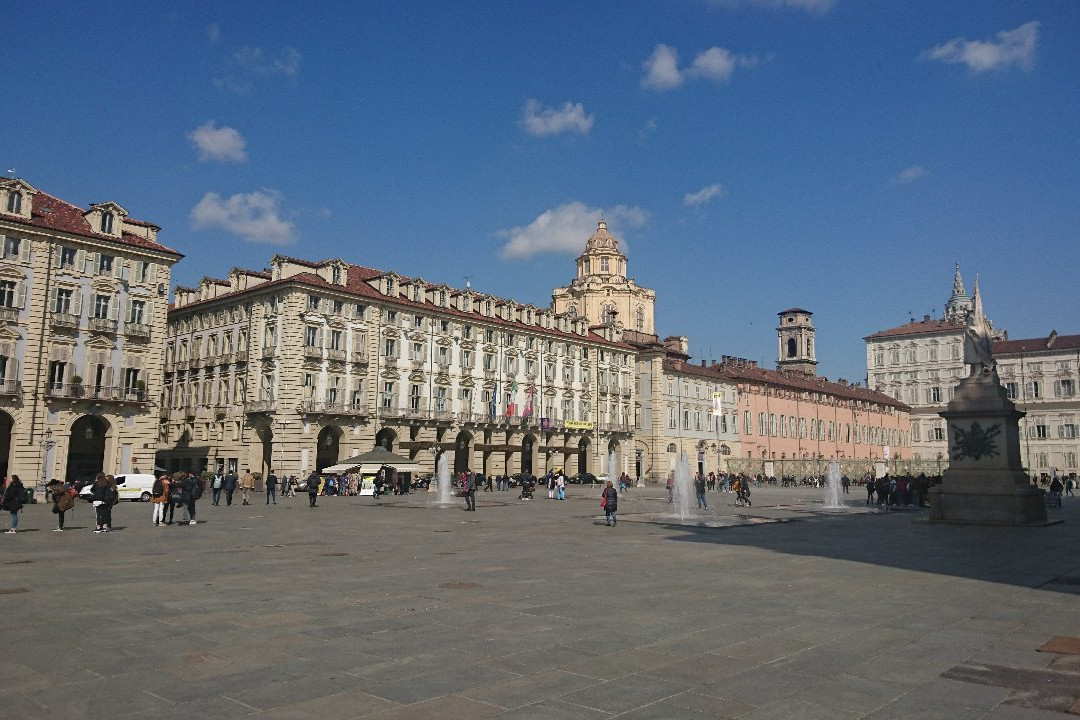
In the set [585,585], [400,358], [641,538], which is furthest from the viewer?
[400,358]

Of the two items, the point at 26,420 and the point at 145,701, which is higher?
the point at 26,420

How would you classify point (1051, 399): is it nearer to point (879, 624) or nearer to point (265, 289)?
point (265, 289)

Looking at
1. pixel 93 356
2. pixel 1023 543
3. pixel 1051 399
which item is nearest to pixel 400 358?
pixel 93 356

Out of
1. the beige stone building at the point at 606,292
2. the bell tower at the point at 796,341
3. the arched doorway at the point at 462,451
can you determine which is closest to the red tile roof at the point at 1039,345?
the bell tower at the point at 796,341

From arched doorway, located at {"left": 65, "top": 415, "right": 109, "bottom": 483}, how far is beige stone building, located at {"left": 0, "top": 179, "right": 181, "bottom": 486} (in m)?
0.09

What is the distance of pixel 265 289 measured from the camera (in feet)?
200

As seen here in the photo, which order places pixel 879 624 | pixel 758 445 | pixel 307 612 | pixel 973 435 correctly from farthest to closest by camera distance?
1. pixel 758 445
2. pixel 973 435
3. pixel 307 612
4. pixel 879 624

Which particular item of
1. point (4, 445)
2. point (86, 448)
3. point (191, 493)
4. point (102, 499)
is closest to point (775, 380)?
point (86, 448)

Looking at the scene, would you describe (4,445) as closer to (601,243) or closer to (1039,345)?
(601,243)

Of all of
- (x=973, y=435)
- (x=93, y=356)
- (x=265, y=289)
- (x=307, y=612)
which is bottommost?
(x=307, y=612)

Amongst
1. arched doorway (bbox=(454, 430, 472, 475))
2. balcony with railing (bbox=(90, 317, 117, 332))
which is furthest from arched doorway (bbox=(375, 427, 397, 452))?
balcony with railing (bbox=(90, 317, 117, 332))

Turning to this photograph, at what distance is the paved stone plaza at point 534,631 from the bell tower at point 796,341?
5554 inches

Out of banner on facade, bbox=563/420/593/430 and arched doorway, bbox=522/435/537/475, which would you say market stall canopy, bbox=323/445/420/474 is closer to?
arched doorway, bbox=522/435/537/475

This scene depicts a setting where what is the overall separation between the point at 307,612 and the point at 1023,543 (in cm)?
1757
